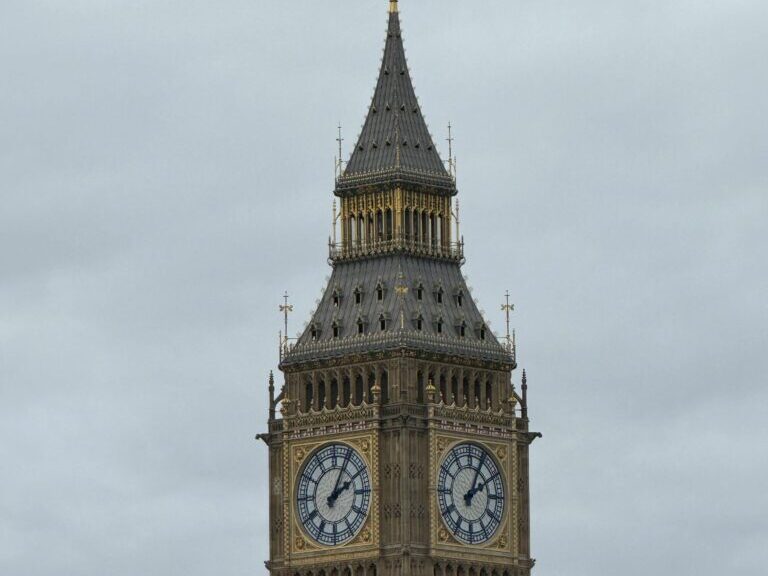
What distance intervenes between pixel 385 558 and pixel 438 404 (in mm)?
6916

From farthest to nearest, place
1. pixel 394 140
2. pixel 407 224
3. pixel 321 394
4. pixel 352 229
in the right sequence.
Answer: pixel 352 229, pixel 394 140, pixel 407 224, pixel 321 394

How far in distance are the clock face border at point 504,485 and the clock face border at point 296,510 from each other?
7.88 feet

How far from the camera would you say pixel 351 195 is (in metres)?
175

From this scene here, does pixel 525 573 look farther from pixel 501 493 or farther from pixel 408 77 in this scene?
pixel 408 77

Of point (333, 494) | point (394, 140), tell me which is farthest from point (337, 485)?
point (394, 140)

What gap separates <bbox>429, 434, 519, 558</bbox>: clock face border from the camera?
17050 centimetres

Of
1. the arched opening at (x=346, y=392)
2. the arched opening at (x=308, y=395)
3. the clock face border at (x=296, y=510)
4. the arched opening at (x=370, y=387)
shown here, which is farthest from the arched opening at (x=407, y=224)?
the clock face border at (x=296, y=510)

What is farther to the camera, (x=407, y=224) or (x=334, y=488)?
(x=407, y=224)

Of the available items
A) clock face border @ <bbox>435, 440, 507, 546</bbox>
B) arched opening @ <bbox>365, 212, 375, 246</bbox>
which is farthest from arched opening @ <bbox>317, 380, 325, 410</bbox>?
arched opening @ <bbox>365, 212, 375, 246</bbox>

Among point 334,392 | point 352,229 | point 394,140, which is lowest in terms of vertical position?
point 334,392

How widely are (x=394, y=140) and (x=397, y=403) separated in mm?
11966

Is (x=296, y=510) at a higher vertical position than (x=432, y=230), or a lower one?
lower

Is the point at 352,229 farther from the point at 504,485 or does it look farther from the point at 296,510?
the point at 504,485

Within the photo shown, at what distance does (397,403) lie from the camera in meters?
170
